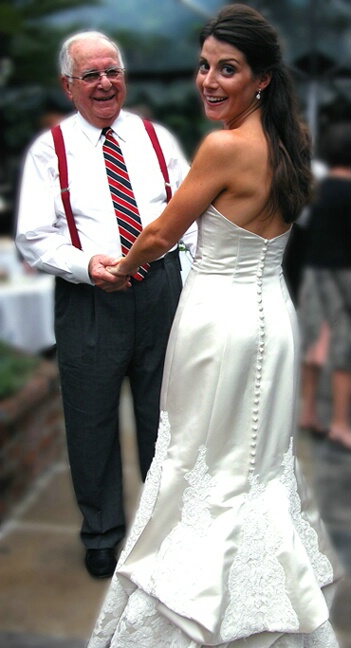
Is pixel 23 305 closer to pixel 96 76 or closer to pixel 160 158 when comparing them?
pixel 160 158

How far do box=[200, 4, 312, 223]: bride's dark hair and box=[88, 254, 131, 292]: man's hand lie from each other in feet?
1.41

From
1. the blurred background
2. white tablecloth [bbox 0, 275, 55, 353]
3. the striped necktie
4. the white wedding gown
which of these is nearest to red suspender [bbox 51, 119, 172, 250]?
the striped necktie

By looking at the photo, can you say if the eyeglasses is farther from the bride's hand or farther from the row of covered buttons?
the row of covered buttons

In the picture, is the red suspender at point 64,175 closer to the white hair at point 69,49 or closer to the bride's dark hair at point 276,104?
the white hair at point 69,49

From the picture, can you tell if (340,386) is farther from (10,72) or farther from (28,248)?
(10,72)

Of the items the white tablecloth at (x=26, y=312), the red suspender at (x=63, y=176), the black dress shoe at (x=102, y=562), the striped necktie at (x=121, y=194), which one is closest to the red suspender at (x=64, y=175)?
the red suspender at (x=63, y=176)

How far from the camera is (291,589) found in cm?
256

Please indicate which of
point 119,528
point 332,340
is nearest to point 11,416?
point 332,340

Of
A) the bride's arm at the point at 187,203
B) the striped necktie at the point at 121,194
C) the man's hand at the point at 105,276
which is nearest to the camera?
the bride's arm at the point at 187,203

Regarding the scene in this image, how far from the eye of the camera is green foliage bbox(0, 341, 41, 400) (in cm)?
545

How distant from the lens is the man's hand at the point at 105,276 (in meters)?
2.46

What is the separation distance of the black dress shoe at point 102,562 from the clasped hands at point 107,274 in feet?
2.67

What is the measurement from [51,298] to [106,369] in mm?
3741

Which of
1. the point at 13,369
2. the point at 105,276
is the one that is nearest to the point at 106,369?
the point at 105,276
